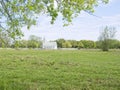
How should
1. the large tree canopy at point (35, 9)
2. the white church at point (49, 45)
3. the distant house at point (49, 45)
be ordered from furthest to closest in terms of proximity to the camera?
the white church at point (49, 45)
the distant house at point (49, 45)
the large tree canopy at point (35, 9)

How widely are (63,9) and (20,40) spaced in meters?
2.46

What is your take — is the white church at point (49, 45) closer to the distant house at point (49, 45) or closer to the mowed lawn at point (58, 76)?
the distant house at point (49, 45)

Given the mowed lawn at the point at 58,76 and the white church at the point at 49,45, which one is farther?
the white church at the point at 49,45

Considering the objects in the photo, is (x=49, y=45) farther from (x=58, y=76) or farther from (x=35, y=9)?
(x=35, y=9)

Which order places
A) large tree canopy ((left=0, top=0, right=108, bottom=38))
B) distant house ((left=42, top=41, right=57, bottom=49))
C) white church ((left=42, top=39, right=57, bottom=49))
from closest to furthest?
large tree canopy ((left=0, top=0, right=108, bottom=38))
distant house ((left=42, top=41, right=57, bottom=49))
white church ((left=42, top=39, right=57, bottom=49))

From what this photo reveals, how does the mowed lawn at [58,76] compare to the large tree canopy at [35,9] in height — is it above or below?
below

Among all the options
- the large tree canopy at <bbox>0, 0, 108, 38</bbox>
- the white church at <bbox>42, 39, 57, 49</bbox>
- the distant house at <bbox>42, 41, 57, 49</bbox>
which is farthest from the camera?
the white church at <bbox>42, 39, 57, 49</bbox>

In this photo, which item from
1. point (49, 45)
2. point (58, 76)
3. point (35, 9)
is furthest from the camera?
point (49, 45)

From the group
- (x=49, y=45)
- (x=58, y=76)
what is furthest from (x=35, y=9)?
(x=49, y=45)

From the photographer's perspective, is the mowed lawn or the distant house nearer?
the mowed lawn

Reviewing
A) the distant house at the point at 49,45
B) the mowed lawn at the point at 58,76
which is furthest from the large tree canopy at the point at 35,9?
the distant house at the point at 49,45

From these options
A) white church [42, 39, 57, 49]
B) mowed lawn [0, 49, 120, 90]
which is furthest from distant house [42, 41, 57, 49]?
mowed lawn [0, 49, 120, 90]

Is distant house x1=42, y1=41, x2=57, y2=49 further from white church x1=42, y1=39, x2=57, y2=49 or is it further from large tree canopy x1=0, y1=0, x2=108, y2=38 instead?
large tree canopy x1=0, y1=0, x2=108, y2=38

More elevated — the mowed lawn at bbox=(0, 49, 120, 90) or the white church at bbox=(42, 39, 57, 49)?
the white church at bbox=(42, 39, 57, 49)
